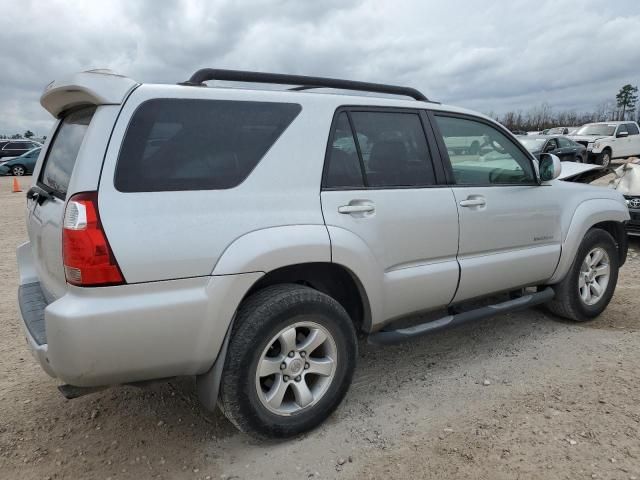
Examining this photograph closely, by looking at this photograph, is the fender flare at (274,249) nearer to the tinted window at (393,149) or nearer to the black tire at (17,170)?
the tinted window at (393,149)

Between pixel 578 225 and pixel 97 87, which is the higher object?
pixel 97 87

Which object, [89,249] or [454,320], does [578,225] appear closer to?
[454,320]

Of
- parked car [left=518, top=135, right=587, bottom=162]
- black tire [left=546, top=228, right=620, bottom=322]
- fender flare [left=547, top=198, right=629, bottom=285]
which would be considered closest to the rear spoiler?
fender flare [left=547, top=198, right=629, bottom=285]

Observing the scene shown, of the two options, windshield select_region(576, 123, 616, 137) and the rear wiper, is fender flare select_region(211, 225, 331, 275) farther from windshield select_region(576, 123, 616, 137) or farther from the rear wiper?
windshield select_region(576, 123, 616, 137)

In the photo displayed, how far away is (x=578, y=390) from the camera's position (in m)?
3.30

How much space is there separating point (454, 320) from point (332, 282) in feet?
3.11

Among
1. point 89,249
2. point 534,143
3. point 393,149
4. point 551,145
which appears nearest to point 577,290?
point 393,149

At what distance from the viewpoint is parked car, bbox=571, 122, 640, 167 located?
1941cm

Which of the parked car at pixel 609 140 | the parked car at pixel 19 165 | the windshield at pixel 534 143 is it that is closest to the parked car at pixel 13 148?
the parked car at pixel 19 165

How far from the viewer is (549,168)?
3.93m

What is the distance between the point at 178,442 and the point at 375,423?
3.65ft

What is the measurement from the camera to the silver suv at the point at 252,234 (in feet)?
7.45

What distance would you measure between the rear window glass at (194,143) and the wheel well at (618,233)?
3369 mm

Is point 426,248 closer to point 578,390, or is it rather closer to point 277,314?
point 277,314
